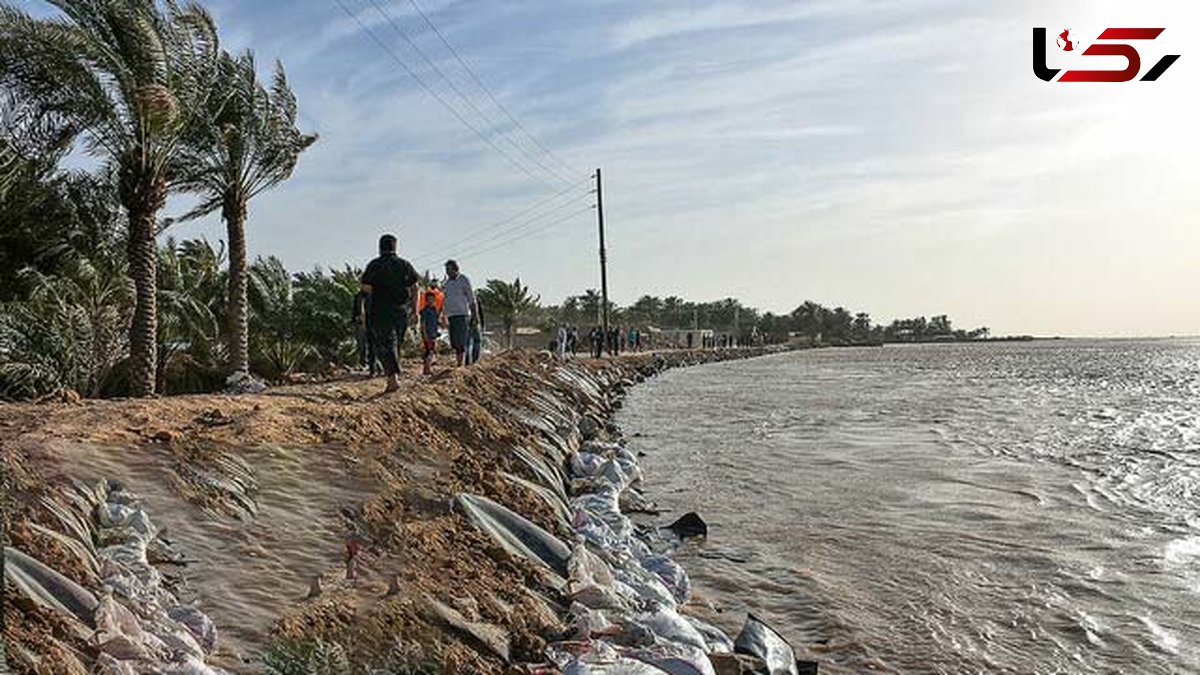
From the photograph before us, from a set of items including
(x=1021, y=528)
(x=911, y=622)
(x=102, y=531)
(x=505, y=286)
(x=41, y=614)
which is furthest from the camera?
(x=505, y=286)

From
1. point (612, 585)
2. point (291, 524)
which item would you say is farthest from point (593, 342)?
point (291, 524)

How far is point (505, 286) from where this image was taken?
48.8 metres

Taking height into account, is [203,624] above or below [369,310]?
below

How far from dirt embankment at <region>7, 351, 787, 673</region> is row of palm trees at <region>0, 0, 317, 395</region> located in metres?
5.43

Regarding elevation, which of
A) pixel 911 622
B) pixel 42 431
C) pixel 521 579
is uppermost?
pixel 42 431

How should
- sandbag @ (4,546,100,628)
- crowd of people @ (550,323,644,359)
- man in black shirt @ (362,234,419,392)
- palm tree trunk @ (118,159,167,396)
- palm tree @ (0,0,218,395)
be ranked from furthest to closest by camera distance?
crowd of people @ (550,323,644,359)
palm tree trunk @ (118,159,167,396)
palm tree @ (0,0,218,395)
man in black shirt @ (362,234,419,392)
sandbag @ (4,546,100,628)

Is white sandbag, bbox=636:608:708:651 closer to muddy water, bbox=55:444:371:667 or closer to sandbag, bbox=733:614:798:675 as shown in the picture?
sandbag, bbox=733:614:798:675

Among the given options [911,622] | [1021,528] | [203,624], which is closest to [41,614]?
[203,624]

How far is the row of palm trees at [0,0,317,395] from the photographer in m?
12.6

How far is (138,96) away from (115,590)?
9.98 m

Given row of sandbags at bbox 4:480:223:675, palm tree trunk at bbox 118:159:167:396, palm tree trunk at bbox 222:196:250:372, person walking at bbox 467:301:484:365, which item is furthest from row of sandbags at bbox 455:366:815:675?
palm tree trunk at bbox 222:196:250:372

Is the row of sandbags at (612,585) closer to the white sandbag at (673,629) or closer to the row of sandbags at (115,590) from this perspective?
the white sandbag at (673,629)

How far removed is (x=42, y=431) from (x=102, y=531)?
1.57 metres

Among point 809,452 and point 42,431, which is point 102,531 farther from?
point 809,452
